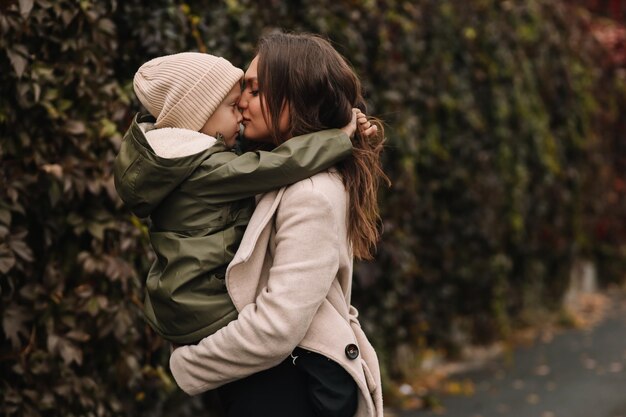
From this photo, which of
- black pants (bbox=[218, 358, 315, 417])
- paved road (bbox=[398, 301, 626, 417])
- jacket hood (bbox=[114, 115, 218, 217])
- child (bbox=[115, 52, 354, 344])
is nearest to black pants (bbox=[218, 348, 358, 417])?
black pants (bbox=[218, 358, 315, 417])

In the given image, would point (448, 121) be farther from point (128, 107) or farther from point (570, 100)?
point (128, 107)

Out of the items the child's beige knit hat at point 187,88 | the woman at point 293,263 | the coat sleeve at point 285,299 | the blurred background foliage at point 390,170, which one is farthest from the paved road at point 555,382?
the child's beige knit hat at point 187,88

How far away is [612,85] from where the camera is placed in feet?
35.2

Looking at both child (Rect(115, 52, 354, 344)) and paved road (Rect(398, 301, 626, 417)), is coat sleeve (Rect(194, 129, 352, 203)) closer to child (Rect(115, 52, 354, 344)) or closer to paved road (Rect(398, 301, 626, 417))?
child (Rect(115, 52, 354, 344))

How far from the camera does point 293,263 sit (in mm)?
2521

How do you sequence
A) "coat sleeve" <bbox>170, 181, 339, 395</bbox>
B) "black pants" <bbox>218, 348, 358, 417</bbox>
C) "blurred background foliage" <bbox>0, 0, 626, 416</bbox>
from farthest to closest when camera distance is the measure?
"blurred background foliage" <bbox>0, 0, 626, 416</bbox> → "black pants" <bbox>218, 348, 358, 417</bbox> → "coat sleeve" <bbox>170, 181, 339, 395</bbox>

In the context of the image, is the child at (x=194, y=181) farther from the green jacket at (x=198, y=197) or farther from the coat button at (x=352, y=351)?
the coat button at (x=352, y=351)

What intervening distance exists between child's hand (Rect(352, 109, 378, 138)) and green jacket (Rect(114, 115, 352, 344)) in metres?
0.18

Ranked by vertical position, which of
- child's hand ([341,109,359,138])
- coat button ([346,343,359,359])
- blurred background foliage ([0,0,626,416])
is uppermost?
child's hand ([341,109,359,138])

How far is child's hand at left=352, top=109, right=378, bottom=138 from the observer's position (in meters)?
2.80

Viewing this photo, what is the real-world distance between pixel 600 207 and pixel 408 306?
420 cm

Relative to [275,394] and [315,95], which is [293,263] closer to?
[275,394]

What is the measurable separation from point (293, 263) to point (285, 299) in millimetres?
93

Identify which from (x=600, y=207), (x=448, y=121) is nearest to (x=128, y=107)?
(x=448, y=121)
